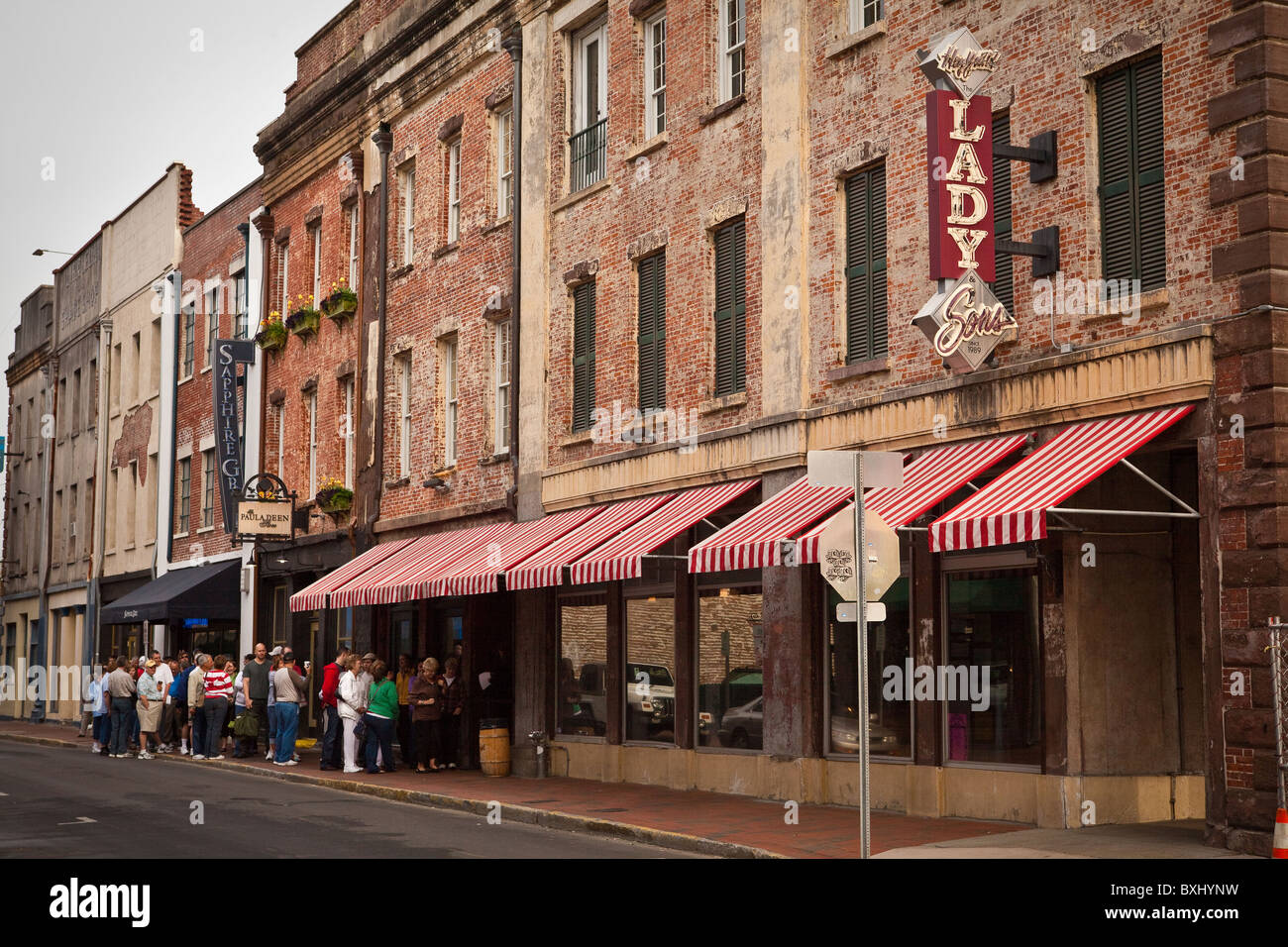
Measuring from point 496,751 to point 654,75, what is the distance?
32.2ft

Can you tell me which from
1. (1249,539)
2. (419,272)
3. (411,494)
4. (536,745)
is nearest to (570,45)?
(419,272)

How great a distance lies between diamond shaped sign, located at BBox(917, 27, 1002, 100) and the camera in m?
15.0

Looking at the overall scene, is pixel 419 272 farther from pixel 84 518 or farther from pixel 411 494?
pixel 84 518

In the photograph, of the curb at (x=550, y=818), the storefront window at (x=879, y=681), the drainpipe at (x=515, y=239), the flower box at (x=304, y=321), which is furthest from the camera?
the flower box at (x=304, y=321)

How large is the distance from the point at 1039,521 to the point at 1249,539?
1.65 meters

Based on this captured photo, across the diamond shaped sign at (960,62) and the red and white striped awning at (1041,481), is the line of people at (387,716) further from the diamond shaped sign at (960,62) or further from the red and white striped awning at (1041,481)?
the diamond shaped sign at (960,62)

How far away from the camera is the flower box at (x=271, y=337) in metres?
33.2

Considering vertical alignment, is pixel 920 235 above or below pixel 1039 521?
above

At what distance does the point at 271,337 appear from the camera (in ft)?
110

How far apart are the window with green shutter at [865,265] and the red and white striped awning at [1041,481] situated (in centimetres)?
343

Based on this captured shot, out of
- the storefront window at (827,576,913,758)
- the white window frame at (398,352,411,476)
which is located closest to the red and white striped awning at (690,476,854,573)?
the storefront window at (827,576,913,758)

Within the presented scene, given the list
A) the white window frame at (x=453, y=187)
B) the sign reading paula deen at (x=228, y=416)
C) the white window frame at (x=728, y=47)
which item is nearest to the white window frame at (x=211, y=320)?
the sign reading paula deen at (x=228, y=416)

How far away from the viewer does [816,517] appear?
16.7 meters

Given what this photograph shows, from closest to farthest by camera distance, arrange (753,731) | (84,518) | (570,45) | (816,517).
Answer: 1. (816,517)
2. (753,731)
3. (570,45)
4. (84,518)
